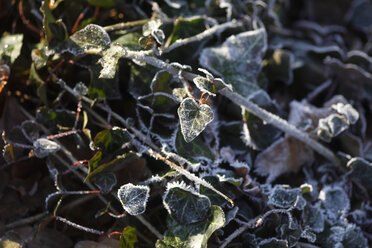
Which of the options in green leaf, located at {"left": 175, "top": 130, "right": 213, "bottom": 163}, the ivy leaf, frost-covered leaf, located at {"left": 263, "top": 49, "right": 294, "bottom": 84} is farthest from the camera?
frost-covered leaf, located at {"left": 263, "top": 49, "right": 294, "bottom": 84}

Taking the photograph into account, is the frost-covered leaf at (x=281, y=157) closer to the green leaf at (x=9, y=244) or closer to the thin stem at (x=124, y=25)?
the thin stem at (x=124, y=25)

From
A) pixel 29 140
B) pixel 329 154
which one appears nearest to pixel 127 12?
pixel 29 140

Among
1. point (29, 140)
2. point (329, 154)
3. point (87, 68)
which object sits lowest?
point (329, 154)

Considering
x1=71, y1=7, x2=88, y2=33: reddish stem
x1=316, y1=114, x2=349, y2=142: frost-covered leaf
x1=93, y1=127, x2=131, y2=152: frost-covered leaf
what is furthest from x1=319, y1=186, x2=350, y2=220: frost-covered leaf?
x1=71, y1=7, x2=88, y2=33: reddish stem

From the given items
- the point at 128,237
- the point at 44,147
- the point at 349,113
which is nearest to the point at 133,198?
the point at 128,237

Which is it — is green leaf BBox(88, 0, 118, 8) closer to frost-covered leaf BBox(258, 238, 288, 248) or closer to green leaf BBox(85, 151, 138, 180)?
green leaf BBox(85, 151, 138, 180)

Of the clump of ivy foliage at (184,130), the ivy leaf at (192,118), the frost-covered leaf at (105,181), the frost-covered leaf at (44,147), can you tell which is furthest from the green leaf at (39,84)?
the ivy leaf at (192,118)

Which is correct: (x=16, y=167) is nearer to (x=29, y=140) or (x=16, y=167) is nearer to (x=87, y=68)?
(x=29, y=140)
